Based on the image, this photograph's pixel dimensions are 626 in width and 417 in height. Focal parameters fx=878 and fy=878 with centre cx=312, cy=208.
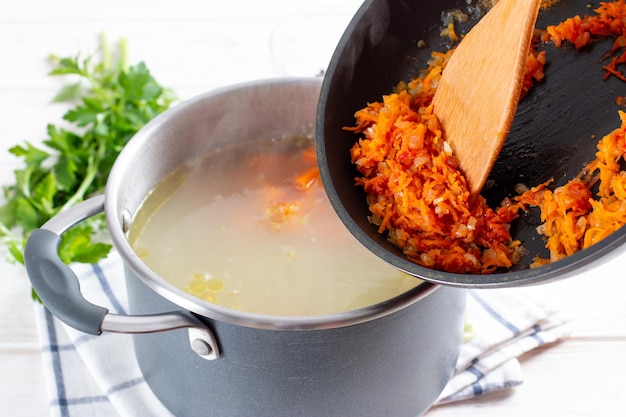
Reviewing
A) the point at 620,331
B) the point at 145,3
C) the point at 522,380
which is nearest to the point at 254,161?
the point at 522,380

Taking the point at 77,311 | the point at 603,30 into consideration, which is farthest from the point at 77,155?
the point at 603,30

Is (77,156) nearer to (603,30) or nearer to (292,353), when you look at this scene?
(292,353)

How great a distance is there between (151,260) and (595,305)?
3.36 feet

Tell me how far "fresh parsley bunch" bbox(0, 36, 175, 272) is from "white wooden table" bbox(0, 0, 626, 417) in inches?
3.7

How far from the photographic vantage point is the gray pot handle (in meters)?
1.48

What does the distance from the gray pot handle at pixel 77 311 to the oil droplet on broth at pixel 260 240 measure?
0.57 ft

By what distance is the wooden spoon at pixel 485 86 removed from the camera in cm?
145

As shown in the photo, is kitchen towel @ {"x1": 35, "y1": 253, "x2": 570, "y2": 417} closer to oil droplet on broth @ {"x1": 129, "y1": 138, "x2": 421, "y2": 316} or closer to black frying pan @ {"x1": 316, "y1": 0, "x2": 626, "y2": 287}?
oil droplet on broth @ {"x1": 129, "y1": 138, "x2": 421, "y2": 316}

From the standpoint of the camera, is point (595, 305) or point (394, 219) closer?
point (394, 219)

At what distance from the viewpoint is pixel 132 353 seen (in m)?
1.87

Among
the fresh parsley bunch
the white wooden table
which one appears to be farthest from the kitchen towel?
the fresh parsley bunch

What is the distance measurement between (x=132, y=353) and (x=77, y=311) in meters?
0.41

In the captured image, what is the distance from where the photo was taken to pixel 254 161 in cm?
209

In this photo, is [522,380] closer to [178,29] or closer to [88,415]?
[88,415]
